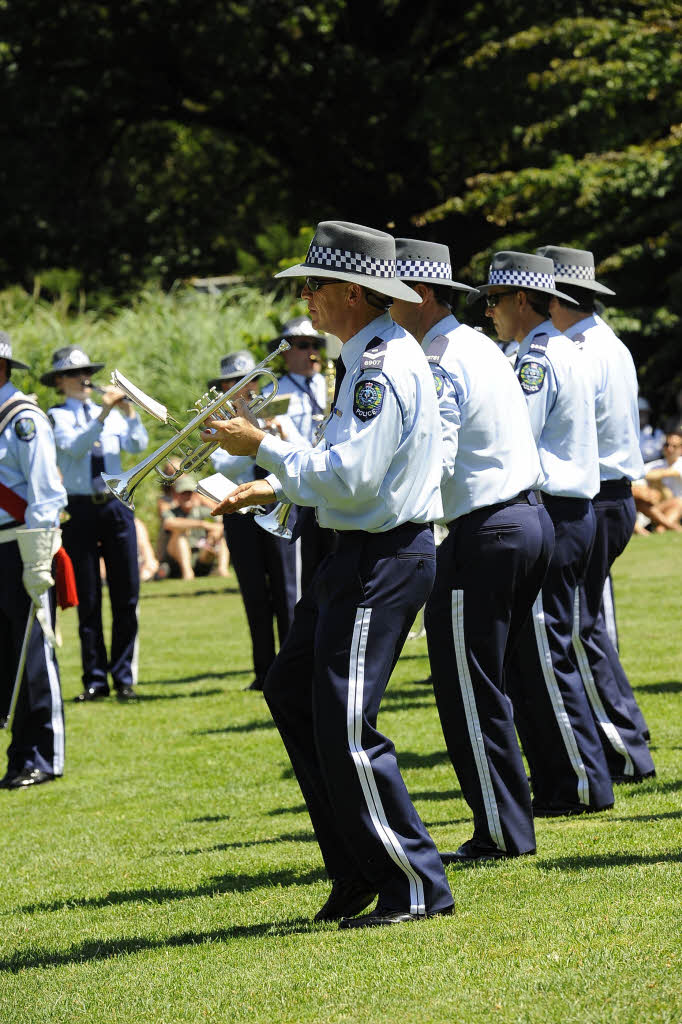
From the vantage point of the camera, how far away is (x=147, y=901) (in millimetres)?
5637

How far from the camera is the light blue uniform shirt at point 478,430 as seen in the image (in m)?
5.50

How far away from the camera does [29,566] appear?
25.9 ft

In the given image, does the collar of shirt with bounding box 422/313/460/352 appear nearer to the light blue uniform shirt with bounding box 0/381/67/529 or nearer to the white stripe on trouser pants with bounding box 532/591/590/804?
the white stripe on trouser pants with bounding box 532/591/590/804

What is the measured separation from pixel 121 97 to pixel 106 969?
90.2ft

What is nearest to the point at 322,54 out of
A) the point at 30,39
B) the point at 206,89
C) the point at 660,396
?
the point at 206,89

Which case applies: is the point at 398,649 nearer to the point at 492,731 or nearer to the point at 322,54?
the point at 492,731

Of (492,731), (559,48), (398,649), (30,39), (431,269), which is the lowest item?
(492,731)

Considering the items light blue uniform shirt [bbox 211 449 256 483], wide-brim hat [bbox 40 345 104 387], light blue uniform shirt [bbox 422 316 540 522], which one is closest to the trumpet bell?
light blue uniform shirt [bbox 422 316 540 522]

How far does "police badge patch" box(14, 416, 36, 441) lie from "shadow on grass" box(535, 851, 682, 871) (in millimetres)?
3754

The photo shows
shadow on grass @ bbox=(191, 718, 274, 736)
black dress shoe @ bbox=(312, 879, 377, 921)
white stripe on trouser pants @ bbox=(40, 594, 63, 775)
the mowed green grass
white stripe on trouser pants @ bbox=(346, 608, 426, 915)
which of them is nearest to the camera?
the mowed green grass

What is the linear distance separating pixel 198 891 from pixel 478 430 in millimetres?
2072

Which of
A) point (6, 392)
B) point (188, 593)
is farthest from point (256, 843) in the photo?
point (188, 593)

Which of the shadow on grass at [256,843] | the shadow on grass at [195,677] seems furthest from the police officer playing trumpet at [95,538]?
the shadow on grass at [256,843]

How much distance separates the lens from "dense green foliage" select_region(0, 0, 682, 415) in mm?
22656
